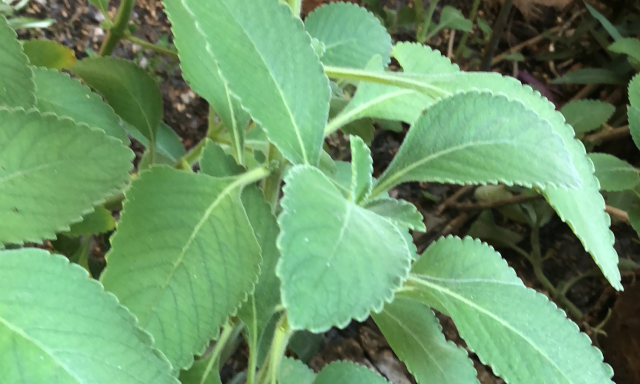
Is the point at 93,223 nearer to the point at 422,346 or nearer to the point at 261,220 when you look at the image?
the point at 261,220

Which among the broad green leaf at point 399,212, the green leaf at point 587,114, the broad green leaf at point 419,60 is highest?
the broad green leaf at point 419,60

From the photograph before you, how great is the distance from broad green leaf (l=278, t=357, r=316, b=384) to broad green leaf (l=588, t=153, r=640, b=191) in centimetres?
55

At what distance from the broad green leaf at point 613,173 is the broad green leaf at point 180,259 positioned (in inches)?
26.1

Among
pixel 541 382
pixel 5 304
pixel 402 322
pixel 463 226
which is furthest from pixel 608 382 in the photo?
pixel 463 226

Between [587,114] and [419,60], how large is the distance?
667 mm

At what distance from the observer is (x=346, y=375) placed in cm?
53

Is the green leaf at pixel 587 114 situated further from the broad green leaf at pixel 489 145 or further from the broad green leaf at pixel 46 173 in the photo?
the broad green leaf at pixel 46 173

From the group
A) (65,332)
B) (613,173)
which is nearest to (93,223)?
(65,332)

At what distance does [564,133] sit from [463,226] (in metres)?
0.72

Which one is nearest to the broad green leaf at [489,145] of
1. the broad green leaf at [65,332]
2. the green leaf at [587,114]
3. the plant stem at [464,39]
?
the broad green leaf at [65,332]

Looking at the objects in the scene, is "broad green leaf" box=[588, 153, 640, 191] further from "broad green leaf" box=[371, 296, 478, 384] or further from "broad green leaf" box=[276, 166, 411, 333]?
"broad green leaf" box=[276, 166, 411, 333]

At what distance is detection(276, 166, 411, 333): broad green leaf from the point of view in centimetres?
23

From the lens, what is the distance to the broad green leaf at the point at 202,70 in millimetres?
413

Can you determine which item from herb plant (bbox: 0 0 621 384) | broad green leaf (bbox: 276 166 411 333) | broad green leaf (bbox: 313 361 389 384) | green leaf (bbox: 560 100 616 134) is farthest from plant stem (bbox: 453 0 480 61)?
broad green leaf (bbox: 276 166 411 333)
